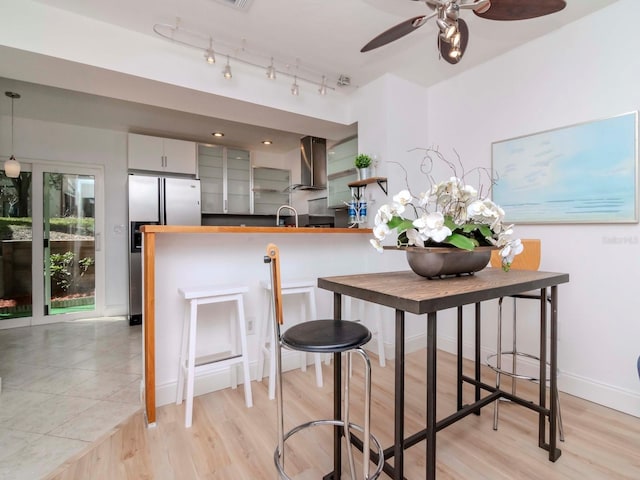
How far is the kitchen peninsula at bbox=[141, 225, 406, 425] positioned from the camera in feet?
5.99

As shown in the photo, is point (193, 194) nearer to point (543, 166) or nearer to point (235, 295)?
point (235, 295)

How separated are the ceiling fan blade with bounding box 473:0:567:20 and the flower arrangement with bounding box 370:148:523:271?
858mm

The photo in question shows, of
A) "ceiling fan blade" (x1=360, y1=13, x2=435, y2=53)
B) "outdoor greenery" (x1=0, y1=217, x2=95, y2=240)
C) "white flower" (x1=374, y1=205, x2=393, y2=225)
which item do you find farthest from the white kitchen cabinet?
"white flower" (x1=374, y1=205, x2=393, y2=225)

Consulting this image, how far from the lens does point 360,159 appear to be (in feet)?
9.77

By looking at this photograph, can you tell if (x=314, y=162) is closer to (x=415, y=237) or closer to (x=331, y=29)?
(x=331, y=29)

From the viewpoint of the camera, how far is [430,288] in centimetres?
114

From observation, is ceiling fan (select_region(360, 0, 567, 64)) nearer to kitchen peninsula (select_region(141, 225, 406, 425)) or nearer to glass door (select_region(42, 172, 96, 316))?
kitchen peninsula (select_region(141, 225, 406, 425))

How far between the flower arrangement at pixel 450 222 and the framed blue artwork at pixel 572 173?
3.97 ft

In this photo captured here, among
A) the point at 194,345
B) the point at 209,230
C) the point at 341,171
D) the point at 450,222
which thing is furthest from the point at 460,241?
the point at 341,171

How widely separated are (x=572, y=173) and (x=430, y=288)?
6.07 ft

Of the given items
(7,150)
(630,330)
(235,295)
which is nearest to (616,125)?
(630,330)

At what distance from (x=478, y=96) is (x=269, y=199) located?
357 centimetres

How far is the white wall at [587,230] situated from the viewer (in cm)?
196

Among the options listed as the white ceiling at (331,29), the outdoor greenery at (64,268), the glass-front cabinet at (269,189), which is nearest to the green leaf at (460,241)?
the white ceiling at (331,29)
